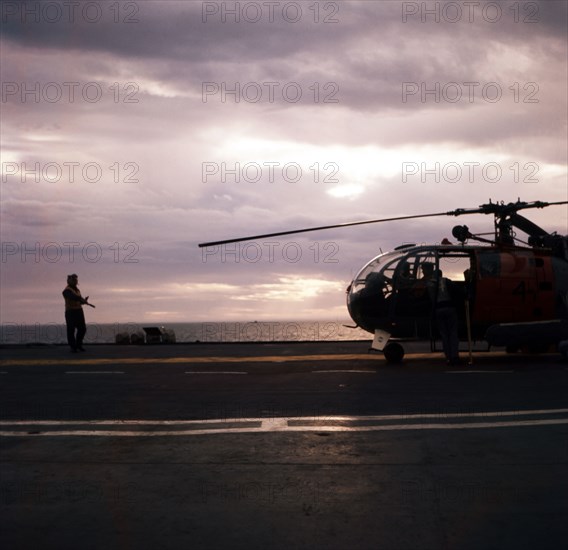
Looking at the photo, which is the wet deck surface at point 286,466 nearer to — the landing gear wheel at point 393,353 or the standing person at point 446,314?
the standing person at point 446,314

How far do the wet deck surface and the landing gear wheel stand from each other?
18.8 ft

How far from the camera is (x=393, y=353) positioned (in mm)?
17188

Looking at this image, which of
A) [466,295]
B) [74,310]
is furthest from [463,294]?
[74,310]

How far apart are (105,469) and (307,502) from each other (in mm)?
1858

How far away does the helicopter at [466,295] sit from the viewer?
17.6 meters

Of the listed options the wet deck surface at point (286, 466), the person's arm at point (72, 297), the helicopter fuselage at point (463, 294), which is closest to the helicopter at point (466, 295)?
the helicopter fuselage at point (463, 294)

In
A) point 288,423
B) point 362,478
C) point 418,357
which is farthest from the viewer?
point 418,357

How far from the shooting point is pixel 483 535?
15.2 ft

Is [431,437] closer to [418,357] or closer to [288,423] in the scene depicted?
[288,423]

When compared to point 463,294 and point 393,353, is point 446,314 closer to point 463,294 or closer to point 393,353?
point 463,294

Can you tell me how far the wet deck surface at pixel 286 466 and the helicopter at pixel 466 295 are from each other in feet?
20.3

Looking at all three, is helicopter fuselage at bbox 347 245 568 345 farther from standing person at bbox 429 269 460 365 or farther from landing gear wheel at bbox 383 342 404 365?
landing gear wheel at bbox 383 342 404 365

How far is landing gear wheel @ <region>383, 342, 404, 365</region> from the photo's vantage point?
17.2 metres

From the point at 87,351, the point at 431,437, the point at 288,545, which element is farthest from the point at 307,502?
the point at 87,351
